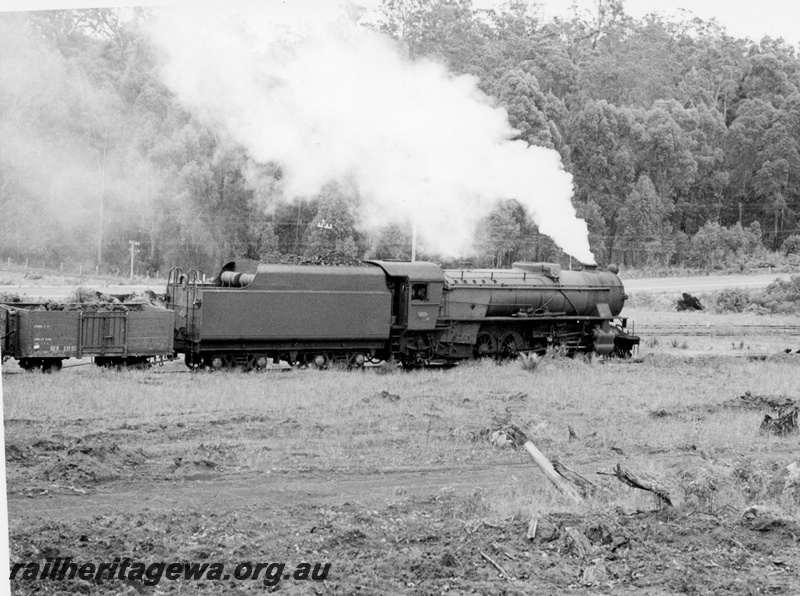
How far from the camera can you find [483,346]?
738 inches

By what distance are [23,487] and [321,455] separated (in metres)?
3.06

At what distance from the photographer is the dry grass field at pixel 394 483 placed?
624 centimetres

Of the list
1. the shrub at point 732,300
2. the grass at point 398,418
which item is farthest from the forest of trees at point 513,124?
the grass at point 398,418

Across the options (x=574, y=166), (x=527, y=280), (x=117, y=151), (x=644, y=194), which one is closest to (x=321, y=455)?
(x=527, y=280)

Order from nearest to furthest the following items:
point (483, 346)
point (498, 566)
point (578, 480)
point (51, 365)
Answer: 1. point (498, 566)
2. point (578, 480)
3. point (51, 365)
4. point (483, 346)

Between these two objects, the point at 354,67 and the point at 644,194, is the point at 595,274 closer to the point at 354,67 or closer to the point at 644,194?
the point at 354,67

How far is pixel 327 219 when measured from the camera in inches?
1017

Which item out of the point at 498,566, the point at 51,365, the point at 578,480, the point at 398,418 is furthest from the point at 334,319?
the point at 498,566

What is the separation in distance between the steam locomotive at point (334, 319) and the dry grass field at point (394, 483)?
2.46 feet

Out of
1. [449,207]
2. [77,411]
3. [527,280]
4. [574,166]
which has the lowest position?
[77,411]

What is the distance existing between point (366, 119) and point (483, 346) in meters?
6.37

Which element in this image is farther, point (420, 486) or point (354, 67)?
point (354, 67)

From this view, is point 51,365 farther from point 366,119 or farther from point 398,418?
point 366,119

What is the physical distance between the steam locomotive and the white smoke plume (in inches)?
102
